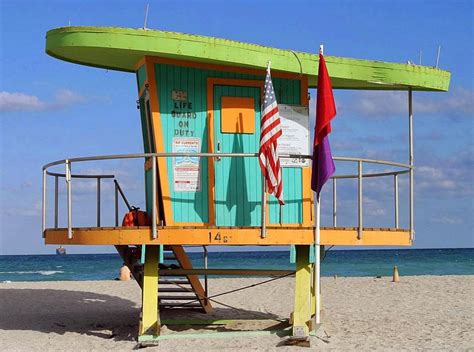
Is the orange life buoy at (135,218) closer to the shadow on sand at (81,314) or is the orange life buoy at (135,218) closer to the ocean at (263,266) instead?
the shadow on sand at (81,314)

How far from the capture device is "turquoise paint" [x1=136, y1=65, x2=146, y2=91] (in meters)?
15.4

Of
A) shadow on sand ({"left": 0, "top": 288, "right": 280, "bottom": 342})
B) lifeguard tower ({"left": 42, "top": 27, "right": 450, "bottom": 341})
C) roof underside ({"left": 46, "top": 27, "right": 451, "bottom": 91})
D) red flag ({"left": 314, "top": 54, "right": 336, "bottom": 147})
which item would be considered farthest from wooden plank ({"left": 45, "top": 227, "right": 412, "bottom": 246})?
roof underside ({"left": 46, "top": 27, "right": 451, "bottom": 91})

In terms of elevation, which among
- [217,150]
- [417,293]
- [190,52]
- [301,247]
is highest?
[190,52]

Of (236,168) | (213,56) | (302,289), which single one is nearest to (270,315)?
(302,289)

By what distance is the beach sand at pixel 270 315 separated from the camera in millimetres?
14906

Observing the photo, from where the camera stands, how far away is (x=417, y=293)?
90.7ft

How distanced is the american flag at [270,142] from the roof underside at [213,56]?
0.96 m

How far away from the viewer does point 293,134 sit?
15367 mm

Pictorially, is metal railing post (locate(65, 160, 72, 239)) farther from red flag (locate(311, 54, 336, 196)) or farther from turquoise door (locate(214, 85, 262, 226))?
red flag (locate(311, 54, 336, 196))

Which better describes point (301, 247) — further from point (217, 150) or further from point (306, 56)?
point (306, 56)

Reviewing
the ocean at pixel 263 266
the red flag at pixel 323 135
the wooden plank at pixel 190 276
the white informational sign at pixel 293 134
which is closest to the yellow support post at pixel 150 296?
the wooden plank at pixel 190 276

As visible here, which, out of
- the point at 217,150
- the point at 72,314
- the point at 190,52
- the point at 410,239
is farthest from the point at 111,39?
the point at 72,314

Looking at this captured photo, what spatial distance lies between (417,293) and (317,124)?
590 inches

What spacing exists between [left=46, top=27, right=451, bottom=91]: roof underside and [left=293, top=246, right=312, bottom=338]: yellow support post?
10.5 feet
